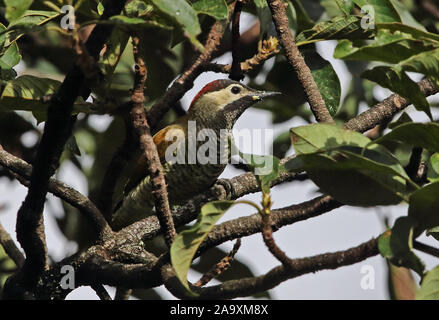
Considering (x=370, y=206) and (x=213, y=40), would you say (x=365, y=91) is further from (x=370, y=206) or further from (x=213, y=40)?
(x=370, y=206)

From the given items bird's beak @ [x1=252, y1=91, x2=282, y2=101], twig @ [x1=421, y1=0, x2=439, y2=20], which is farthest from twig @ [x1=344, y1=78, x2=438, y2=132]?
twig @ [x1=421, y1=0, x2=439, y2=20]

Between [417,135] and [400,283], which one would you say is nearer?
[417,135]

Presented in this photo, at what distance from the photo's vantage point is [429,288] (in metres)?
2.19

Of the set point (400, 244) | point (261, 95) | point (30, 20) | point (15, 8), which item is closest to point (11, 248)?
point (30, 20)

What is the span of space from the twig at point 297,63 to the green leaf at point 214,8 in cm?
58

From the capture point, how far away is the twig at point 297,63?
3.06 meters

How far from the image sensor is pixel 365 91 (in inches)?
214

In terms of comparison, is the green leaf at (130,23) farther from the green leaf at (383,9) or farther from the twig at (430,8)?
the twig at (430,8)

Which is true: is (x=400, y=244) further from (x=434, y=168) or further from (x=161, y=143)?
(x=161, y=143)

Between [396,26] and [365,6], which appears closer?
[396,26]

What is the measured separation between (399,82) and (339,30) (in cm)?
81

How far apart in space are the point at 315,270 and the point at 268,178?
369 mm

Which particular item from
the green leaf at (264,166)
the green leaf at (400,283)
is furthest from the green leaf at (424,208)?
the green leaf at (400,283)

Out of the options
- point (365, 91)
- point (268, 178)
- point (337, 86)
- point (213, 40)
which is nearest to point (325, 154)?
point (268, 178)
